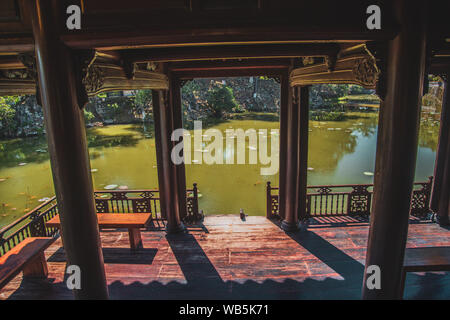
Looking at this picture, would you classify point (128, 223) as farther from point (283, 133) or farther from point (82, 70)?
point (283, 133)

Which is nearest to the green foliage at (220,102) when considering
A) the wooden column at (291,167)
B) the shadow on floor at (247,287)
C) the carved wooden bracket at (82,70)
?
the wooden column at (291,167)

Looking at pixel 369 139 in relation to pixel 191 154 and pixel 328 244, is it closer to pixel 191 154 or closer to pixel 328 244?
pixel 191 154

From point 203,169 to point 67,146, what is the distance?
26.4 feet

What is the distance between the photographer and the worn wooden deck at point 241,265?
3.41m

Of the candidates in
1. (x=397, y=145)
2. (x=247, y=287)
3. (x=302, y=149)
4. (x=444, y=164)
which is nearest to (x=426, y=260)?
(x=397, y=145)

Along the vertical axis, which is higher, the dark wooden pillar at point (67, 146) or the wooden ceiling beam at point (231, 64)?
the wooden ceiling beam at point (231, 64)

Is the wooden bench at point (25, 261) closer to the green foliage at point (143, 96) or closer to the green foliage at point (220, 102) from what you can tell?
the green foliage at point (143, 96)

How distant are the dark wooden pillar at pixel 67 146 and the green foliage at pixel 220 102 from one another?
62.5 ft

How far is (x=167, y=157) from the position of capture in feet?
15.6

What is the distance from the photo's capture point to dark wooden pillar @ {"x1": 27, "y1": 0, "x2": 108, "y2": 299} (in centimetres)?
185

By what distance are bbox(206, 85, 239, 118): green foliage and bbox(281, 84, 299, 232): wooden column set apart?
16.3m

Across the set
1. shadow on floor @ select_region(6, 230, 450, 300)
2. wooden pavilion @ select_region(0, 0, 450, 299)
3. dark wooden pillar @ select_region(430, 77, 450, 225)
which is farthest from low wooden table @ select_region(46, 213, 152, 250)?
dark wooden pillar @ select_region(430, 77, 450, 225)
